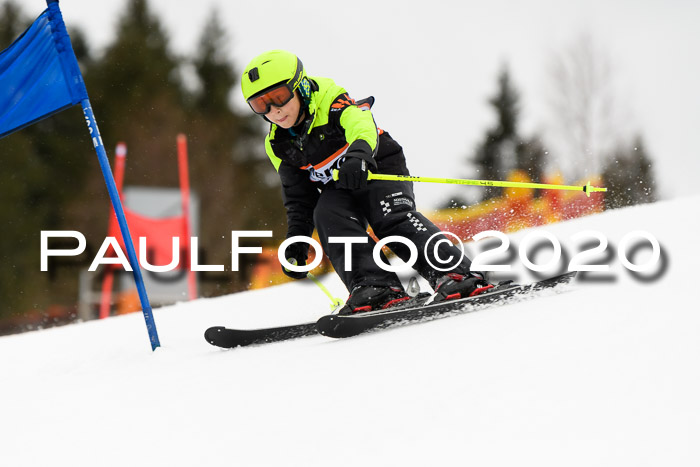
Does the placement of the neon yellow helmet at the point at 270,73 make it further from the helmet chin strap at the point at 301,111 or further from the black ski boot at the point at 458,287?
the black ski boot at the point at 458,287

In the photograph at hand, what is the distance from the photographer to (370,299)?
3.30 meters

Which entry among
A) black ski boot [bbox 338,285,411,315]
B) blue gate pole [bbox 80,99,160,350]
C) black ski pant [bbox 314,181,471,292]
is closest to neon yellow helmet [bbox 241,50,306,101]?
black ski pant [bbox 314,181,471,292]

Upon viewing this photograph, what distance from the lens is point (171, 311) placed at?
5645 millimetres

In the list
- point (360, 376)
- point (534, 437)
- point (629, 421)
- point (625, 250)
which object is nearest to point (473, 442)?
point (534, 437)

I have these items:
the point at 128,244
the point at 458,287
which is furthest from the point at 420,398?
Result: the point at 128,244

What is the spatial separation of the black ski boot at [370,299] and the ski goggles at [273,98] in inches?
39.8

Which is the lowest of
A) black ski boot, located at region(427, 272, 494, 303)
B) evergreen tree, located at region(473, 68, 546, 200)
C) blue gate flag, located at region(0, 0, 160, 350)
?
black ski boot, located at region(427, 272, 494, 303)

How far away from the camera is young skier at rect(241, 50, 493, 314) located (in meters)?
3.25

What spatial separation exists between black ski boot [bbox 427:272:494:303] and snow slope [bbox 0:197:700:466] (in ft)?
1.00

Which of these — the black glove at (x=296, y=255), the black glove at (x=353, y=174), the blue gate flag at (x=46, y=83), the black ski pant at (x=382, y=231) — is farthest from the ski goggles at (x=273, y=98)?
the blue gate flag at (x=46, y=83)

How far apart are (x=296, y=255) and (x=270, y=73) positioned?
1.07 metres

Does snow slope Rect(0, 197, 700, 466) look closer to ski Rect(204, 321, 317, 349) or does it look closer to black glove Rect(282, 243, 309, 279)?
ski Rect(204, 321, 317, 349)

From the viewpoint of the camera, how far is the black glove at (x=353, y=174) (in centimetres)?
302

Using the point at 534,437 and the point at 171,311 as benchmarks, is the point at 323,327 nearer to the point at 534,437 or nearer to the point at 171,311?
the point at 534,437
